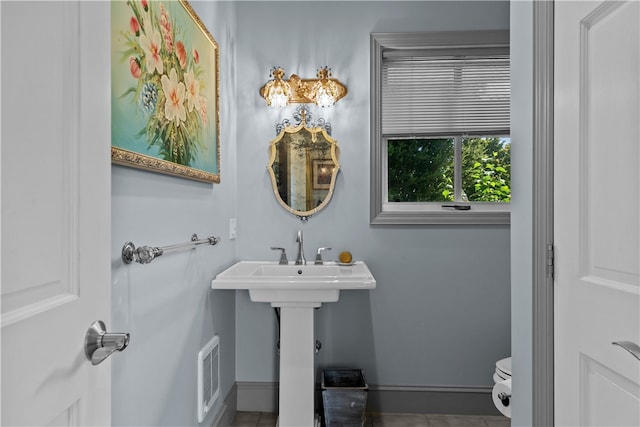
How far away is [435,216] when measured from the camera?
2268 mm

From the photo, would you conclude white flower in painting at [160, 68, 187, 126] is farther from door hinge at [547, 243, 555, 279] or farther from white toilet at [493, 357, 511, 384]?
white toilet at [493, 357, 511, 384]

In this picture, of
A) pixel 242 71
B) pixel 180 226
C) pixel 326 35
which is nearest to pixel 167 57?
pixel 180 226

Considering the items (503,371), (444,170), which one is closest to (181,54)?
(444,170)

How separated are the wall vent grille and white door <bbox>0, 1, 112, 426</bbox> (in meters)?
1.02

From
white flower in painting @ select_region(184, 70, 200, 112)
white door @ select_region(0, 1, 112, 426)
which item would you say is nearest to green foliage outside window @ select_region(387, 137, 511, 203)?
white flower in painting @ select_region(184, 70, 200, 112)

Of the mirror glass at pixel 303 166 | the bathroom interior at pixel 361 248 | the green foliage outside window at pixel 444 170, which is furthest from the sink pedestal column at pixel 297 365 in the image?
the green foliage outside window at pixel 444 170

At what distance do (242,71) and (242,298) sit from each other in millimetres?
1338

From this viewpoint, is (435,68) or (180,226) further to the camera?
(435,68)

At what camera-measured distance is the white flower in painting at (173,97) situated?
1368 mm

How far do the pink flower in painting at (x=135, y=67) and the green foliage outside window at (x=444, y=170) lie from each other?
5.23 ft

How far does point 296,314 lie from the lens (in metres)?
1.82
